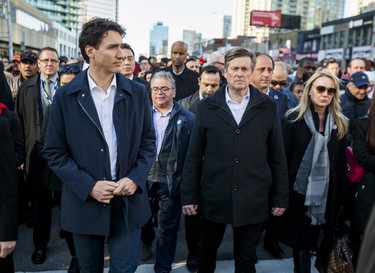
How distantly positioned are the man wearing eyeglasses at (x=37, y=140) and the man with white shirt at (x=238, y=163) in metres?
1.78

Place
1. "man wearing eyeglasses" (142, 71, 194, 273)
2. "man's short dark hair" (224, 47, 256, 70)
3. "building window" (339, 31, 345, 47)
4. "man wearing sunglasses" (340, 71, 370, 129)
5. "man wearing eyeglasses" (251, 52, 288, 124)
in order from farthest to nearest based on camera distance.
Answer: "building window" (339, 31, 345, 47) < "man wearing sunglasses" (340, 71, 370, 129) < "man wearing eyeglasses" (251, 52, 288, 124) < "man wearing eyeglasses" (142, 71, 194, 273) < "man's short dark hair" (224, 47, 256, 70)

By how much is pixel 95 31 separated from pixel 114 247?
1.44m

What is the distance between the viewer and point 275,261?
14.3 feet

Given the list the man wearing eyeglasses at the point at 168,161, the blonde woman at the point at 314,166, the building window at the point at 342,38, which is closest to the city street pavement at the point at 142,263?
the man wearing eyeglasses at the point at 168,161

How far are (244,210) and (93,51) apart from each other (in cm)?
161

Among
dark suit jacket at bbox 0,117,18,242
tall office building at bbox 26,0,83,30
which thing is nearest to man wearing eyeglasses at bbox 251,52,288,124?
dark suit jacket at bbox 0,117,18,242

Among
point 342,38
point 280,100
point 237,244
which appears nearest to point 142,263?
point 237,244

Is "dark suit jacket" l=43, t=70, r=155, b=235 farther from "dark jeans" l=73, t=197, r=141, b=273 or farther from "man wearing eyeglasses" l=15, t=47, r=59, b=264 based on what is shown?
"man wearing eyeglasses" l=15, t=47, r=59, b=264

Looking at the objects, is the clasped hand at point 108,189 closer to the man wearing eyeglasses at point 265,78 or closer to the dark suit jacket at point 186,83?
the man wearing eyeglasses at point 265,78

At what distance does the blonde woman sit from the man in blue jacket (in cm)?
162

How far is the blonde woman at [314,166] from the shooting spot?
11.8 feet

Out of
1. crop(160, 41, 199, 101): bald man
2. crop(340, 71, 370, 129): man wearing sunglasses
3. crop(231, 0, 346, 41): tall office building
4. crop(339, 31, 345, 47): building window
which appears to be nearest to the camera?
crop(340, 71, 370, 129): man wearing sunglasses

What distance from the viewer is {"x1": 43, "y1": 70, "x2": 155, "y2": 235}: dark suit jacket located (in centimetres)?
251

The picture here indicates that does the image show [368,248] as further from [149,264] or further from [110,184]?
[149,264]
